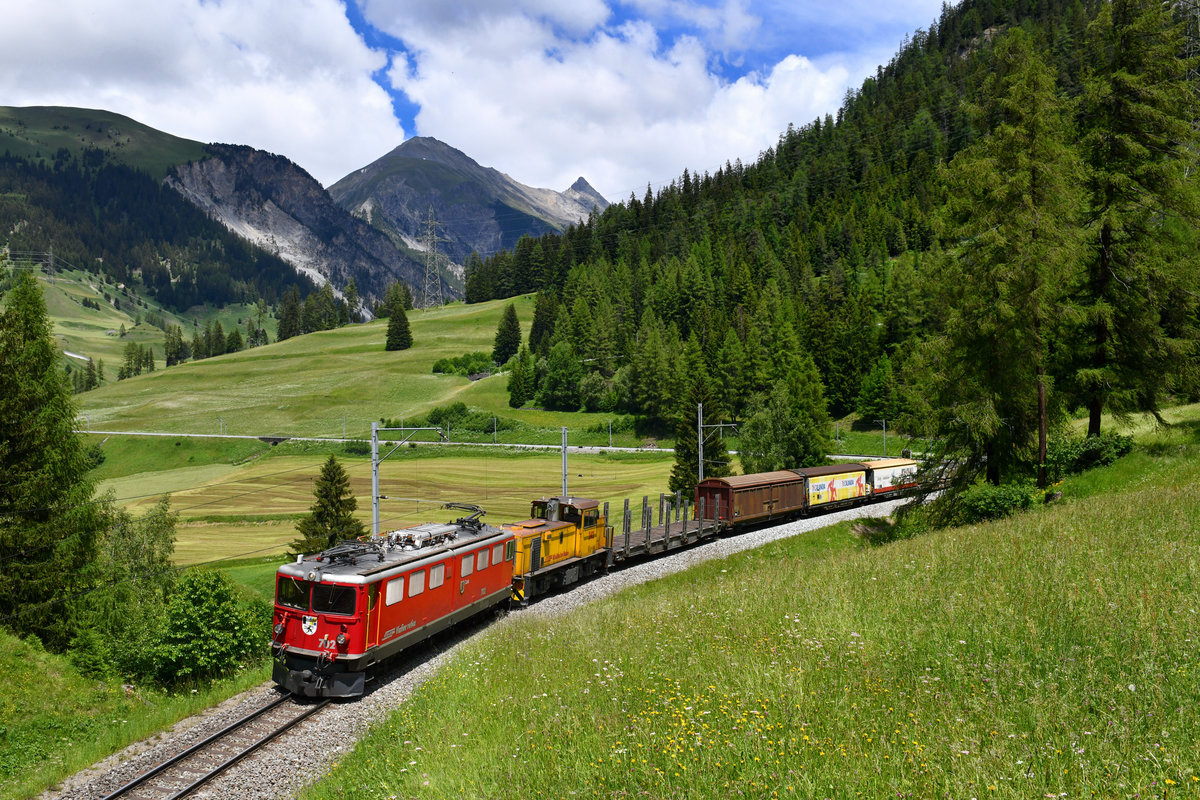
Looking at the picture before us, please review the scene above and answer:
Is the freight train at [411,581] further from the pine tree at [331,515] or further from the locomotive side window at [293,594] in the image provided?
the pine tree at [331,515]

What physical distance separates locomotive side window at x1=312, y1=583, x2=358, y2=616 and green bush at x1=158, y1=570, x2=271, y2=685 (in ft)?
22.4

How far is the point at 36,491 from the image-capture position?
2303cm

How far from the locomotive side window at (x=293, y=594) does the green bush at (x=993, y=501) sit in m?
20.1

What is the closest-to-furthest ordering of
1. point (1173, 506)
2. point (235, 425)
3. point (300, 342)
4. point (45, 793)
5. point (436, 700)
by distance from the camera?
point (45, 793) < point (436, 700) < point (1173, 506) < point (235, 425) < point (300, 342)

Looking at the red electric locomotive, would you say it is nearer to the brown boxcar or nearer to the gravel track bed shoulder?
the gravel track bed shoulder

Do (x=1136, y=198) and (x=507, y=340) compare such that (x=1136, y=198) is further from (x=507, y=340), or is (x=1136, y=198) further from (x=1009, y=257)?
(x=507, y=340)

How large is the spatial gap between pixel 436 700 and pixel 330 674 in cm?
423

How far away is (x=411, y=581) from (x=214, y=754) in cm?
579

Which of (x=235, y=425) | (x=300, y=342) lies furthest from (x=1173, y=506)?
(x=300, y=342)

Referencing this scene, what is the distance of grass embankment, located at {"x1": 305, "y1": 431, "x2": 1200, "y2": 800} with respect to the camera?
20.7 feet

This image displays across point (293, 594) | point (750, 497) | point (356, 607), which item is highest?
point (293, 594)

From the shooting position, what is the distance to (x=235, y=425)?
118 metres

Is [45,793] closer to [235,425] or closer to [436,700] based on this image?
[436,700]

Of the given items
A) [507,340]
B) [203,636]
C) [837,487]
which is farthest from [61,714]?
[507,340]
